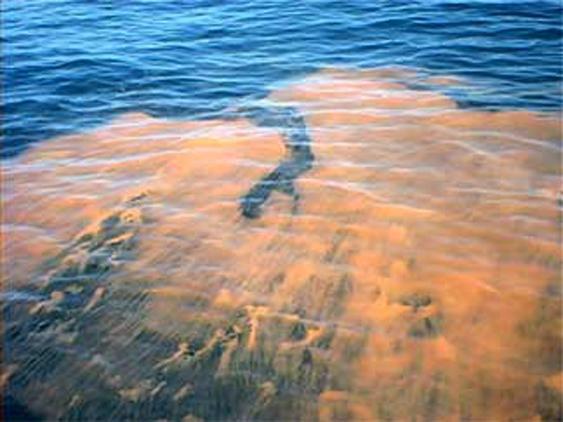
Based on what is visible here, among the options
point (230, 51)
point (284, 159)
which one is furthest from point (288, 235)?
point (230, 51)

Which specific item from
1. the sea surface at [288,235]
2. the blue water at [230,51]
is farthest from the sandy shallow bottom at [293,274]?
the blue water at [230,51]

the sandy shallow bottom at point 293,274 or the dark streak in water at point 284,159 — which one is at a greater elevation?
the dark streak in water at point 284,159

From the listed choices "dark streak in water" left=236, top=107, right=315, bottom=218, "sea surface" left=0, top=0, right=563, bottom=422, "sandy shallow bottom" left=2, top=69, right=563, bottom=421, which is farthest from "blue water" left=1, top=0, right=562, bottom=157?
"sandy shallow bottom" left=2, top=69, right=563, bottom=421

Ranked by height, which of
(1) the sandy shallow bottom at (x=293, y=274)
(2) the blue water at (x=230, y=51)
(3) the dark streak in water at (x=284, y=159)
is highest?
(2) the blue water at (x=230, y=51)

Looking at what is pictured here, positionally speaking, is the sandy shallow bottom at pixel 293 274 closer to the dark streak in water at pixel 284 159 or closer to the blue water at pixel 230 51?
the dark streak in water at pixel 284 159

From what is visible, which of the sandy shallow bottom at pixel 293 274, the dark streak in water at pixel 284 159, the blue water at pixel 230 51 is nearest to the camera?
the sandy shallow bottom at pixel 293 274

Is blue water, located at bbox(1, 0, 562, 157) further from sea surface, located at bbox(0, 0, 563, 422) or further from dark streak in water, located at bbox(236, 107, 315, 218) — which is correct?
dark streak in water, located at bbox(236, 107, 315, 218)

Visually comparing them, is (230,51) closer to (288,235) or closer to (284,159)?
(284,159)
